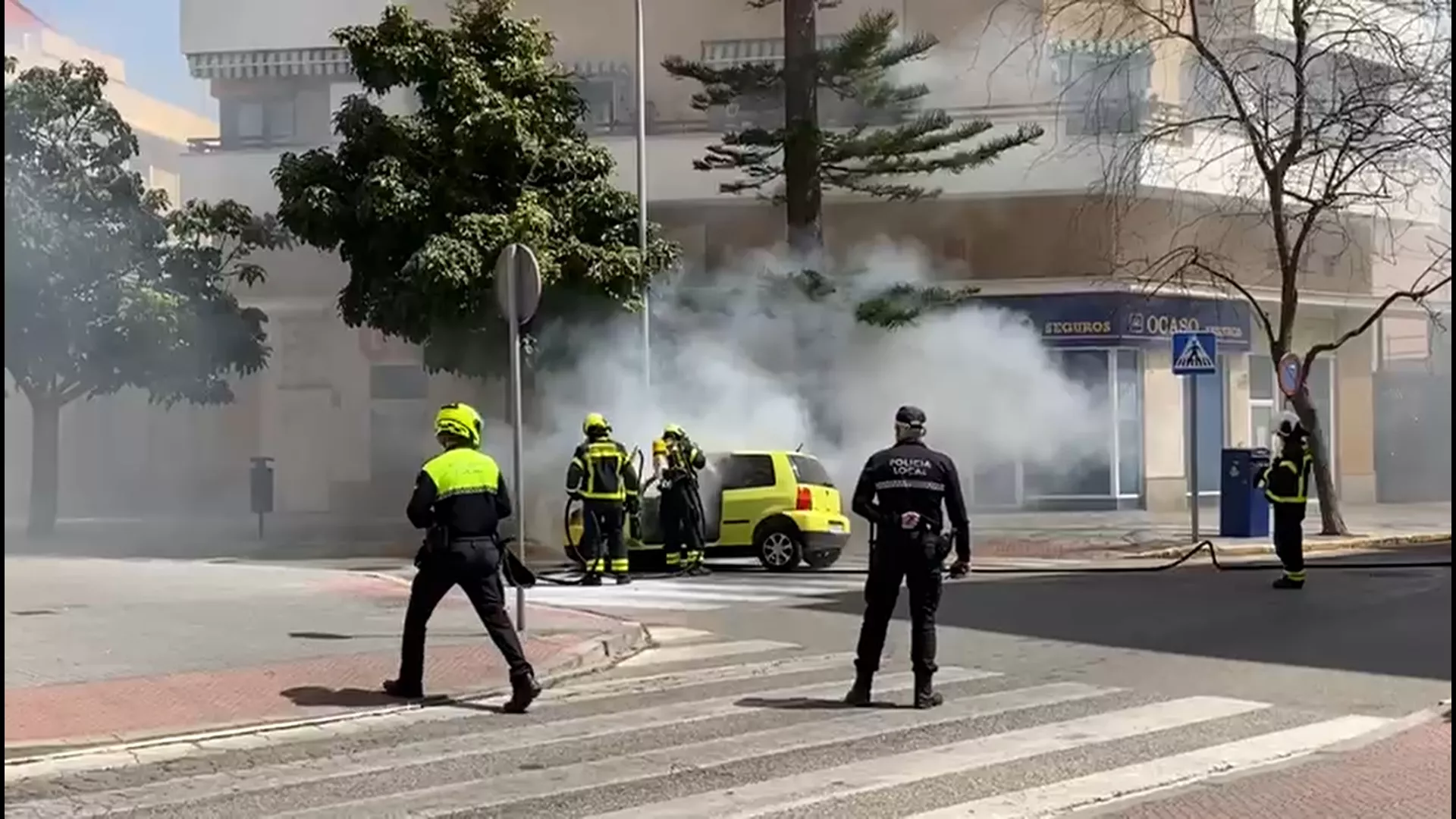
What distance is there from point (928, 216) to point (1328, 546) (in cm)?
838

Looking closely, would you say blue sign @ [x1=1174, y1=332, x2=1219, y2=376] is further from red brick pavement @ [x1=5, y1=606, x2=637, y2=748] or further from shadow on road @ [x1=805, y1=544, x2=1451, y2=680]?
Result: red brick pavement @ [x1=5, y1=606, x2=637, y2=748]

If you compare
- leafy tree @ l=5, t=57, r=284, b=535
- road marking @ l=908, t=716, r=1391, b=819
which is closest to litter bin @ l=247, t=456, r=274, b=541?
leafy tree @ l=5, t=57, r=284, b=535

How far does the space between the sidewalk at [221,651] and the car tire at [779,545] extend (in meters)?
3.86

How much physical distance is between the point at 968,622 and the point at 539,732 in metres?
4.86

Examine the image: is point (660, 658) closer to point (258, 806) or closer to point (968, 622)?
point (968, 622)

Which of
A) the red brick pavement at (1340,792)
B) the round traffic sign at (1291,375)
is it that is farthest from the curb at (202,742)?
the round traffic sign at (1291,375)

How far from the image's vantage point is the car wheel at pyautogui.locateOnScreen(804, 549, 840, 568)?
15.9 metres

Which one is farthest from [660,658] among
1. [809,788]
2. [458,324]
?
[458,324]

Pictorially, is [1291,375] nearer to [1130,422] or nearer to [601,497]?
[1130,422]

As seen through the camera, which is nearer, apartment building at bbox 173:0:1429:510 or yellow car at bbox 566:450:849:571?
yellow car at bbox 566:450:849:571

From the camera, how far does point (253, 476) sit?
21516mm

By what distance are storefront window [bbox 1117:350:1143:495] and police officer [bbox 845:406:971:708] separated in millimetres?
17280

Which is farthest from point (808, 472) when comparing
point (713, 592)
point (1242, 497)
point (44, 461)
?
point (44, 461)

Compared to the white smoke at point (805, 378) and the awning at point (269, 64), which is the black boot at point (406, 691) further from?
the awning at point (269, 64)
